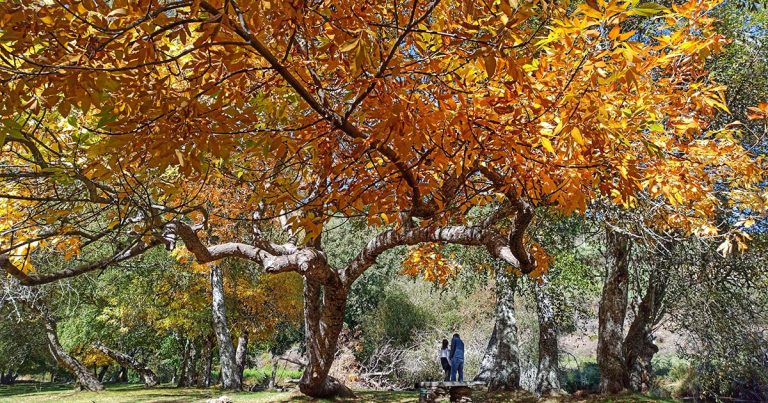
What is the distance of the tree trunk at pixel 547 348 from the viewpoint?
11367 mm

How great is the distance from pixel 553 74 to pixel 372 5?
100cm

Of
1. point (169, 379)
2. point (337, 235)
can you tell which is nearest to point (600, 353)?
point (337, 235)

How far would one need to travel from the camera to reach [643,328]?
1109cm

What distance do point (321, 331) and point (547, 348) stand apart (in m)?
6.50

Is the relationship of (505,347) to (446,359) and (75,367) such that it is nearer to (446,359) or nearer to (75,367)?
(446,359)

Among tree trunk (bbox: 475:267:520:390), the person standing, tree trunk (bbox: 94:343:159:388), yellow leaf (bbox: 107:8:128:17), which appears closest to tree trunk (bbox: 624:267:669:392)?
tree trunk (bbox: 475:267:520:390)

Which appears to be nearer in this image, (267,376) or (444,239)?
(444,239)

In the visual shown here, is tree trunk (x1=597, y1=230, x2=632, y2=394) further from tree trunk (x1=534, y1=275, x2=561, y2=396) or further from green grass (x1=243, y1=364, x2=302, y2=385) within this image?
green grass (x1=243, y1=364, x2=302, y2=385)

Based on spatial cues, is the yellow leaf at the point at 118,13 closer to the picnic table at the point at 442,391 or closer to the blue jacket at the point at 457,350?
the picnic table at the point at 442,391

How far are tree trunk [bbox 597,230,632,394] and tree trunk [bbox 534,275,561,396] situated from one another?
178 cm

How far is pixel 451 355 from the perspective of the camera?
1242cm

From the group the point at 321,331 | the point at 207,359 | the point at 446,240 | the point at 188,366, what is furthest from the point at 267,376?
the point at 446,240

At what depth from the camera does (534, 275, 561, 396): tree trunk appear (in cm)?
1137

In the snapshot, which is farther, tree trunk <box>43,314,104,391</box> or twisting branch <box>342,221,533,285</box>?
tree trunk <box>43,314,104,391</box>
